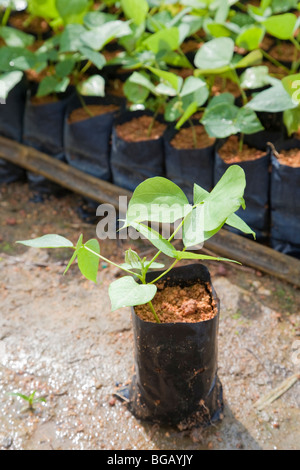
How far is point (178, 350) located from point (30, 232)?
2.85ft

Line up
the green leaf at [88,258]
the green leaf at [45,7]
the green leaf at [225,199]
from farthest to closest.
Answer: the green leaf at [45,7] < the green leaf at [88,258] < the green leaf at [225,199]

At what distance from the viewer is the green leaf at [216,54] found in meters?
1.49

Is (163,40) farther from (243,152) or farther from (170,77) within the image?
(243,152)

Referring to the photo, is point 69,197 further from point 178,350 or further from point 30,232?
point 178,350

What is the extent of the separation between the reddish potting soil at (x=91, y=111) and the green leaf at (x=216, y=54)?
0.41m

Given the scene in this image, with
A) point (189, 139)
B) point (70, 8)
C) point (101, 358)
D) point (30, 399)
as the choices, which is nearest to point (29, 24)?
point (70, 8)

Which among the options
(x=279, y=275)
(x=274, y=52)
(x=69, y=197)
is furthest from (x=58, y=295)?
(x=274, y=52)

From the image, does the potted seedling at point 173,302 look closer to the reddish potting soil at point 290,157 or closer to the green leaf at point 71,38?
the reddish potting soil at point 290,157

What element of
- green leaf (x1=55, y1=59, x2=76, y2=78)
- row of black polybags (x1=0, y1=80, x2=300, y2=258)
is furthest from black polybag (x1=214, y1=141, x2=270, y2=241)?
green leaf (x1=55, y1=59, x2=76, y2=78)

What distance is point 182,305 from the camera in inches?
43.4

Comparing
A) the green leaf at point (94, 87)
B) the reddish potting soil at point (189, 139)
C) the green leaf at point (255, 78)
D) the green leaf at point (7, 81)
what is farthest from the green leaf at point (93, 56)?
the green leaf at point (255, 78)

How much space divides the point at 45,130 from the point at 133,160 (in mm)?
373

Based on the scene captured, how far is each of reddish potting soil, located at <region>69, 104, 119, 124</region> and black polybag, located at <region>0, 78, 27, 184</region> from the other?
23 centimetres
